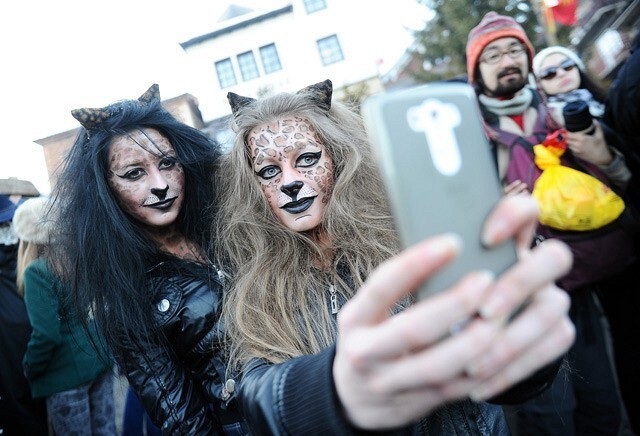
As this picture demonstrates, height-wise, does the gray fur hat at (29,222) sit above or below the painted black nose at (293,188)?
above

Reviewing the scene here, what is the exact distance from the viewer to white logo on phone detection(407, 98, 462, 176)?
59 cm

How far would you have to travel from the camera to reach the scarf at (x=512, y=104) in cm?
215

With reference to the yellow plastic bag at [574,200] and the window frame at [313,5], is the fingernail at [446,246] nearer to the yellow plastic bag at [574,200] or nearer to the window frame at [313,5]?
the yellow plastic bag at [574,200]

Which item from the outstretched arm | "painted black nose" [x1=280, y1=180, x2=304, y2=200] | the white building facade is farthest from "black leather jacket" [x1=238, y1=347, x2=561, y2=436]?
the white building facade

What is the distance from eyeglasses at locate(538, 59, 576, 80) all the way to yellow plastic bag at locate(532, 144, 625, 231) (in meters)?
0.69

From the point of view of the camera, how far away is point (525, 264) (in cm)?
54

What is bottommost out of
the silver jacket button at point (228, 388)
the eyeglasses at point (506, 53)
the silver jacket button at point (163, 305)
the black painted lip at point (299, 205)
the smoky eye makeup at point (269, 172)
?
the silver jacket button at point (228, 388)

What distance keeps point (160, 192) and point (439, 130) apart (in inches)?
56.8

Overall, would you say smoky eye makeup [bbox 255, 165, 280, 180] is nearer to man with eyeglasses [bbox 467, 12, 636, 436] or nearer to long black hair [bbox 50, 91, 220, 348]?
long black hair [bbox 50, 91, 220, 348]

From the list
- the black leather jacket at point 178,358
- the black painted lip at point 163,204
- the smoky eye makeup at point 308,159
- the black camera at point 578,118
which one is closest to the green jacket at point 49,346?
the black leather jacket at point 178,358

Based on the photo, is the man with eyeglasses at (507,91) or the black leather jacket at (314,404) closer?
the black leather jacket at (314,404)

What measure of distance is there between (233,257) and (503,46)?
179cm

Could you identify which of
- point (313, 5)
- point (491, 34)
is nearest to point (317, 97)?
point (491, 34)

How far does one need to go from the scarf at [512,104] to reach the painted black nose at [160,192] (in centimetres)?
171
